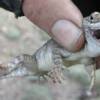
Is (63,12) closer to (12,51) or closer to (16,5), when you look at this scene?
(16,5)

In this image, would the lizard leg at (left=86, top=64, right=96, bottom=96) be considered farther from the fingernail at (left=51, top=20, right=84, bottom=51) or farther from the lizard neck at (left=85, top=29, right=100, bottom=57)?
the fingernail at (left=51, top=20, right=84, bottom=51)

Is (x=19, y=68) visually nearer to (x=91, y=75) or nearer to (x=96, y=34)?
(x=91, y=75)

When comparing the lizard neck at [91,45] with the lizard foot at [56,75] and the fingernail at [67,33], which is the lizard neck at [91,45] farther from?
the lizard foot at [56,75]

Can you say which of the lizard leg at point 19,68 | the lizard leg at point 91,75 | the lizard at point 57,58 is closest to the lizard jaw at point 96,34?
the lizard at point 57,58

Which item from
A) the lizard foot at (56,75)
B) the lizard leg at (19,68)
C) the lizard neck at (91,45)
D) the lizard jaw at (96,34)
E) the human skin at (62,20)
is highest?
the human skin at (62,20)

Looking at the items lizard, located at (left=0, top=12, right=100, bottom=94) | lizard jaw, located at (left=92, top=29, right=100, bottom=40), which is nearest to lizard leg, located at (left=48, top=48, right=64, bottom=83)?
lizard, located at (left=0, top=12, right=100, bottom=94)

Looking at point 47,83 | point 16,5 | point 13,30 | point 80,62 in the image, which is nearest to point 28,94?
point 47,83
